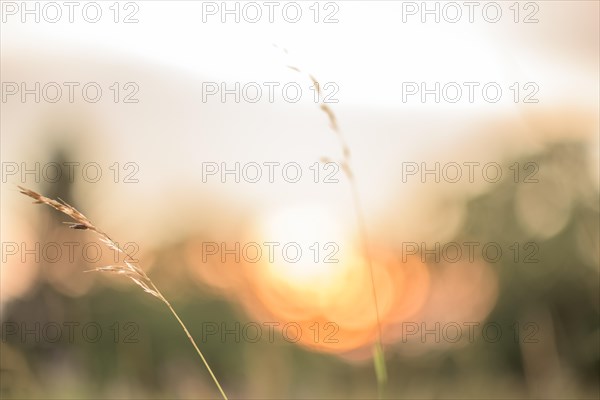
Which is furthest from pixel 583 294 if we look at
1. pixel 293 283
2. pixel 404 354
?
pixel 293 283

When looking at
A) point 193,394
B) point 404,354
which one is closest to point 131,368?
point 193,394

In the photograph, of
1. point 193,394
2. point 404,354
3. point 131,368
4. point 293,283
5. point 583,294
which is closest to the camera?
point 193,394

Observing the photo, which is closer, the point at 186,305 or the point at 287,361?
the point at 287,361

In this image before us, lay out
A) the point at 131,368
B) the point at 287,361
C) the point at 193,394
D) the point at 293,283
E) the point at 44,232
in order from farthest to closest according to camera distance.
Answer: the point at 44,232
the point at 293,283
the point at 131,368
the point at 193,394
the point at 287,361

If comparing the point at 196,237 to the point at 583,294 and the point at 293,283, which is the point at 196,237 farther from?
the point at 583,294

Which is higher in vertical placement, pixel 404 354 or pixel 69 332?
pixel 69 332

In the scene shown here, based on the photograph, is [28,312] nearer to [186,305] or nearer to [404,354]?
[186,305]

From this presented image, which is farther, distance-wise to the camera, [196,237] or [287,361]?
[196,237]

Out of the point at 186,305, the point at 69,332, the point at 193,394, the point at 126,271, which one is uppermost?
the point at 126,271

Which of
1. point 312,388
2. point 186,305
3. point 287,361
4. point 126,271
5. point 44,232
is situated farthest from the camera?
point 186,305
